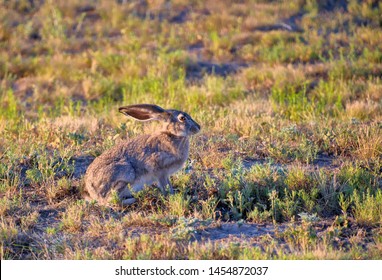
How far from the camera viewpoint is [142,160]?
21.8ft

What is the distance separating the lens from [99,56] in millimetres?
14062

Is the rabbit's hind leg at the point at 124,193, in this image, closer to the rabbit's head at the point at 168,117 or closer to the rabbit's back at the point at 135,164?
the rabbit's back at the point at 135,164

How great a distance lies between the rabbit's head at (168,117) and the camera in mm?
6703

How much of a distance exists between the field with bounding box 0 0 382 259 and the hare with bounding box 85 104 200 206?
148 mm

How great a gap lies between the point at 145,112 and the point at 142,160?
0.50m

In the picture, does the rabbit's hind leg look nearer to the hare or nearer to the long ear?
the hare

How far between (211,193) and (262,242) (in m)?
1.18

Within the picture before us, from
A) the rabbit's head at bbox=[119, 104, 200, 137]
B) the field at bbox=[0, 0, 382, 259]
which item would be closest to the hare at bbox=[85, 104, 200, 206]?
the rabbit's head at bbox=[119, 104, 200, 137]

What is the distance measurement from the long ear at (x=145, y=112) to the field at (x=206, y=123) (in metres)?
0.78

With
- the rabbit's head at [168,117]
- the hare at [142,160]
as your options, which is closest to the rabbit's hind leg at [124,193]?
the hare at [142,160]

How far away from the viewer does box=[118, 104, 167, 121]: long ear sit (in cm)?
667

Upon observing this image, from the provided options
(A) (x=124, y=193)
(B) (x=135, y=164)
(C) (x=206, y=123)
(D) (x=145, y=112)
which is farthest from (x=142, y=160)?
(C) (x=206, y=123)
